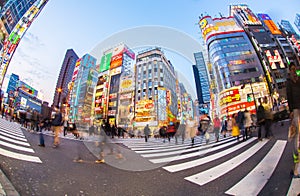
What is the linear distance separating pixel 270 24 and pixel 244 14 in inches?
5.2

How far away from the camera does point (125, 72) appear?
1.07 metres

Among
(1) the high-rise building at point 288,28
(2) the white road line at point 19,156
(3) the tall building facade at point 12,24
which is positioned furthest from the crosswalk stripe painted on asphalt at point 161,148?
(3) the tall building facade at point 12,24

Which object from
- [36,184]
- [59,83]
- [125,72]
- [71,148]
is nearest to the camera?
[36,184]

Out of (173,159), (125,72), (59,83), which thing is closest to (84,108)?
(59,83)

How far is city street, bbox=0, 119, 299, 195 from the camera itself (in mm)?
703

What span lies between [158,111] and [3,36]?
778 millimetres

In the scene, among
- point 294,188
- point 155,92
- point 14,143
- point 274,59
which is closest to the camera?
point 294,188

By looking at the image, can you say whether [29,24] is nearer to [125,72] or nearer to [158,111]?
[125,72]

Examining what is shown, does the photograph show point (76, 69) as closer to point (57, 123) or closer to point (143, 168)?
point (57, 123)

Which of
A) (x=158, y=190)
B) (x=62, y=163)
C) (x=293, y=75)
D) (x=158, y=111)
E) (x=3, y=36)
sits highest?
(x=3, y=36)

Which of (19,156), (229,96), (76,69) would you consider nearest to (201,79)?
(229,96)

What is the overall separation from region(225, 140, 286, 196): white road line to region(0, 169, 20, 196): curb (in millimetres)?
755

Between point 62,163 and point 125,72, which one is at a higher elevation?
point 125,72

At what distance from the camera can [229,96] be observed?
0.92 m
